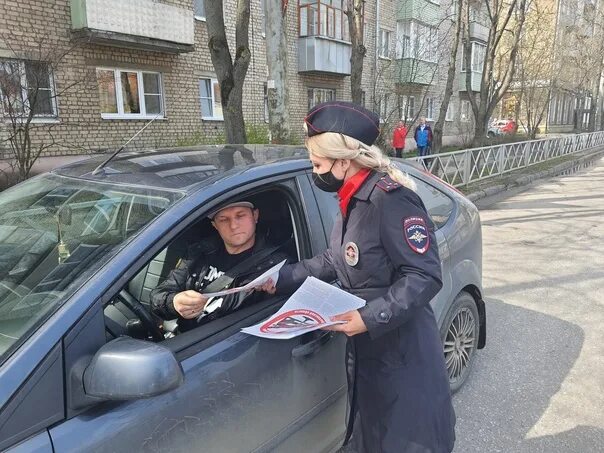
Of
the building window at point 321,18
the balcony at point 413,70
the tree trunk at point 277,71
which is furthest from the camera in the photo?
the balcony at point 413,70

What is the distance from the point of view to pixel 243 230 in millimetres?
2156

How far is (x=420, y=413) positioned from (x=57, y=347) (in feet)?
4.11

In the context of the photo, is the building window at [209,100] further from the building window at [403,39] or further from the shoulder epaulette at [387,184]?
the shoulder epaulette at [387,184]

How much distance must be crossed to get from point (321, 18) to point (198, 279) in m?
17.4

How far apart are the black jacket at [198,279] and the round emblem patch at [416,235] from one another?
706 mm

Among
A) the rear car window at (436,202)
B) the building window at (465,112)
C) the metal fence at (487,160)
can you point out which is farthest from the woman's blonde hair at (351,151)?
the building window at (465,112)

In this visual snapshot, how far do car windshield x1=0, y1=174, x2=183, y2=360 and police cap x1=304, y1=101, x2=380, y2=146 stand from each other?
1.84 ft

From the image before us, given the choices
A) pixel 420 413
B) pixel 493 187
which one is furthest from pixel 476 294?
pixel 493 187

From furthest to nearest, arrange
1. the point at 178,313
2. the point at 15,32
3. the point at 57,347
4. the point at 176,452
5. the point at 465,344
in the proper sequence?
1. the point at 15,32
2. the point at 465,344
3. the point at 178,313
4. the point at 176,452
5. the point at 57,347

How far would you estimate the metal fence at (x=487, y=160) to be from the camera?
1084cm

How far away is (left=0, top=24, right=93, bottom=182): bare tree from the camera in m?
7.95

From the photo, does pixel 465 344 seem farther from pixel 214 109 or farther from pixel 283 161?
pixel 214 109

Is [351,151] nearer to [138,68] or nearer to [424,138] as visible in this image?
[138,68]

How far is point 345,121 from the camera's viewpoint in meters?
1.67
